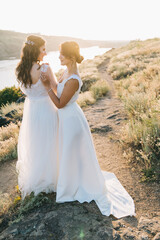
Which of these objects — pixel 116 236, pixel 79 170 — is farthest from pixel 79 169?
pixel 116 236

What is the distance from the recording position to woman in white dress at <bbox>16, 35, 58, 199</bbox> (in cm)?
299

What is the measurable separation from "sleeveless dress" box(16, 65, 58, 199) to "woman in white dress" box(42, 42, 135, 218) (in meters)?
0.18

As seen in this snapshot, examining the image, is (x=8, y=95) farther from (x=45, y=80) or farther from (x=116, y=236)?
(x=116, y=236)

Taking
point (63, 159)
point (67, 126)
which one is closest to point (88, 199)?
point (63, 159)

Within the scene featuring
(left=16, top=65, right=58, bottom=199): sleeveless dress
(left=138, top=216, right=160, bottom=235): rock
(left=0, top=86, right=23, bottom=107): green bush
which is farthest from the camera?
(left=0, top=86, right=23, bottom=107): green bush

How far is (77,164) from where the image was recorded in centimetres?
327

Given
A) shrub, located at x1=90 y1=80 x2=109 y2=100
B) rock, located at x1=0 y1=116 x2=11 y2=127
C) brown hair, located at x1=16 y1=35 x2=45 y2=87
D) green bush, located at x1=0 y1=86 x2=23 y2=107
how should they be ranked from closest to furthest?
brown hair, located at x1=16 y1=35 x2=45 y2=87, rock, located at x1=0 y1=116 x2=11 y2=127, shrub, located at x1=90 y1=80 x2=109 y2=100, green bush, located at x1=0 y1=86 x2=23 y2=107

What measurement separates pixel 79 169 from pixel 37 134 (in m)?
0.94

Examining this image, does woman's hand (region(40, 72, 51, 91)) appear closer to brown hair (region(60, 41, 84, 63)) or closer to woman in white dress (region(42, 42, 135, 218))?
woman in white dress (region(42, 42, 135, 218))

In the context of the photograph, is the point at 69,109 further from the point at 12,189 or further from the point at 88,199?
the point at 12,189

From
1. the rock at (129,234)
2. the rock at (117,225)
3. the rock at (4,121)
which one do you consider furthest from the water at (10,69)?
the rock at (129,234)

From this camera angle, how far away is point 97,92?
10.7 metres

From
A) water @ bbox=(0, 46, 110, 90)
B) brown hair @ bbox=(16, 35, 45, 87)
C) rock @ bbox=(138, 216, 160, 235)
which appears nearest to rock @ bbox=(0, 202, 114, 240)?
rock @ bbox=(138, 216, 160, 235)

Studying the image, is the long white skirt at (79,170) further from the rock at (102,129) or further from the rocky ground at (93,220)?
the rock at (102,129)
